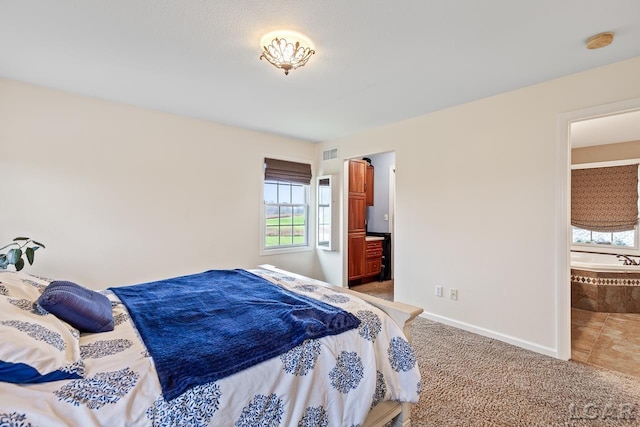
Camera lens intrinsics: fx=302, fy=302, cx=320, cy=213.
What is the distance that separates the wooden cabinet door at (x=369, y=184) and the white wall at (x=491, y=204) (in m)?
1.46

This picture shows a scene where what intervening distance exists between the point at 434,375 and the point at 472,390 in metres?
0.28

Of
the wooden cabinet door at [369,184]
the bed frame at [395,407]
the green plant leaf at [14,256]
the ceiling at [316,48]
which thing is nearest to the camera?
the bed frame at [395,407]

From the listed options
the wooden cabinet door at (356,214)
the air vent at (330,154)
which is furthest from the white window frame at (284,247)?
the wooden cabinet door at (356,214)

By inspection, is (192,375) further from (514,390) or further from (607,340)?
(607,340)

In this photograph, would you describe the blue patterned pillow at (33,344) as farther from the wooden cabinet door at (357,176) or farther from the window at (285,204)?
the wooden cabinet door at (357,176)

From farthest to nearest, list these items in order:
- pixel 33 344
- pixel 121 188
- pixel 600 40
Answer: pixel 121 188 < pixel 600 40 < pixel 33 344

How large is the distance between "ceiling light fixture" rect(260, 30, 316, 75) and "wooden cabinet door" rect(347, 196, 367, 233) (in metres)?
2.94

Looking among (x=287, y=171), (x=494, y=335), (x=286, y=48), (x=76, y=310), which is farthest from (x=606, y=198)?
(x=76, y=310)

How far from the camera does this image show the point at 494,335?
3.02 m

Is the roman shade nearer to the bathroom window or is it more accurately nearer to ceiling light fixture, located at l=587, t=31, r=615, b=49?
ceiling light fixture, located at l=587, t=31, r=615, b=49

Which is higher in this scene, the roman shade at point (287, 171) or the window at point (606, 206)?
the roman shade at point (287, 171)

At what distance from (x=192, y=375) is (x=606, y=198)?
21.2 feet

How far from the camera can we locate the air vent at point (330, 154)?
4773 mm

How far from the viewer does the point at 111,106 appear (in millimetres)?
3217
